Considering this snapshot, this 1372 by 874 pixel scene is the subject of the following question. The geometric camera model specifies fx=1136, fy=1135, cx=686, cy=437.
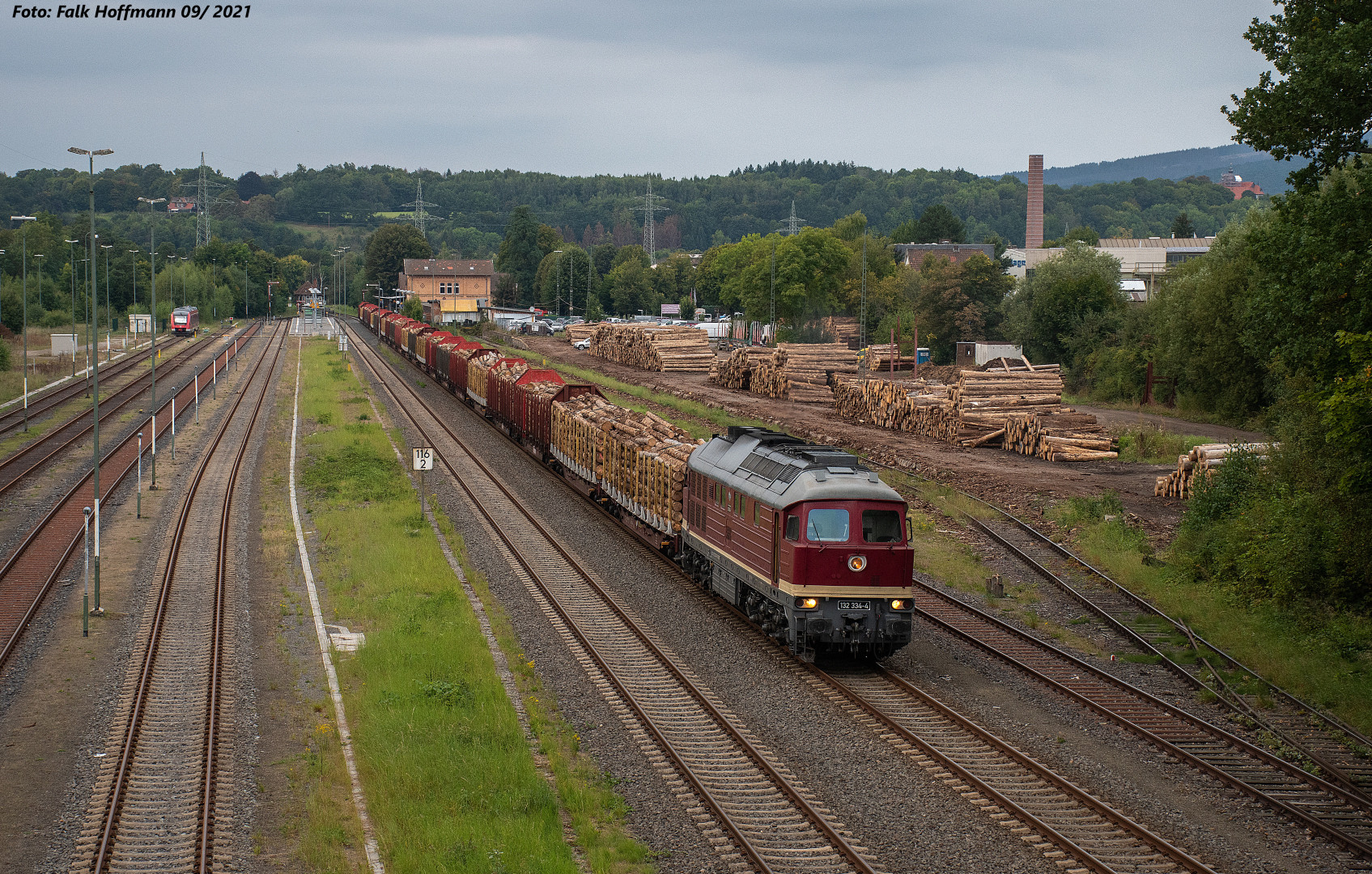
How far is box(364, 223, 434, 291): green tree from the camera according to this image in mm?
187875

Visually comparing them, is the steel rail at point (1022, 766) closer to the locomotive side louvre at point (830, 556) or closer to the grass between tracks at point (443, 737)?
the locomotive side louvre at point (830, 556)

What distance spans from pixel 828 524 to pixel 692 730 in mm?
4128

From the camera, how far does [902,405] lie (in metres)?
49.5

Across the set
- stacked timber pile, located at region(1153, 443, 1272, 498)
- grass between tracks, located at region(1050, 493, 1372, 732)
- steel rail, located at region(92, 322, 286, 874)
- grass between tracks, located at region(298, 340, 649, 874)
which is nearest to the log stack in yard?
stacked timber pile, located at region(1153, 443, 1272, 498)

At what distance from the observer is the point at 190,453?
44531mm

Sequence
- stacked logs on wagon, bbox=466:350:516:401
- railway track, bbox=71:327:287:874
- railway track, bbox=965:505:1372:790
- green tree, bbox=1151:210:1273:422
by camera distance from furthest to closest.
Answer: stacked logs on wagon, bbox=466:350:516:401
green tree, bbox=1151:210:1273:422
railway track, bbox=965:505:1372:790
railway track, bbox=71:327:287:874

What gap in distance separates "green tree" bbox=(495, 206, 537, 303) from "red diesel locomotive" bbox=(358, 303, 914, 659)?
518 ft

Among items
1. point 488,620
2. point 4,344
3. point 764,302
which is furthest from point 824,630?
point 764,302

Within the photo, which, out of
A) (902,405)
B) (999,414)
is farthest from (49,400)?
(999,414)

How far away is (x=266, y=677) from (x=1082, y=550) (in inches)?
754

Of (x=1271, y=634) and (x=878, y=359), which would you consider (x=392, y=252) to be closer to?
(x=878, y=359)

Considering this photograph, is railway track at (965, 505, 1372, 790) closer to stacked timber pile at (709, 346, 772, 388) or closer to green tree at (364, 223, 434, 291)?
stacked timber pile at (709, 346, 772, 388)

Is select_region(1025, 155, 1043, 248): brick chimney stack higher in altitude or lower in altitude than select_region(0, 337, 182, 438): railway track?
higher

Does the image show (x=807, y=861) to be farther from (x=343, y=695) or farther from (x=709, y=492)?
(x=709, y=492)
